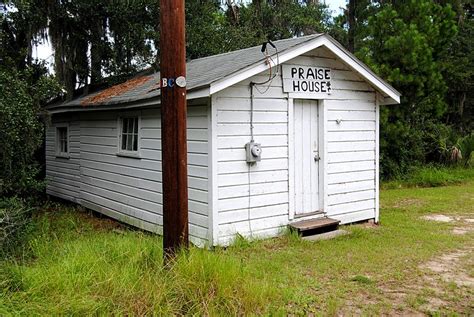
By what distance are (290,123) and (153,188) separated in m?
2.55

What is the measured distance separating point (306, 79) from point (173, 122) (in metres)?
3.73

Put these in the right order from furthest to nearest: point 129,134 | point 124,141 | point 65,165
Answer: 1. point 65,165
2. point 124,141
3. point 129,134

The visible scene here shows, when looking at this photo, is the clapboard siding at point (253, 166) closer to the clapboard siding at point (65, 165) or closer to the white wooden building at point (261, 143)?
the white wooden building at point (261, 143)

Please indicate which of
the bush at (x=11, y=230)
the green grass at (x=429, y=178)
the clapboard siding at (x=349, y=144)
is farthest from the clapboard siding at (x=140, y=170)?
the green grass at (x=429, y=178)

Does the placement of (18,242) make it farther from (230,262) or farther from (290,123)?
(290,123)

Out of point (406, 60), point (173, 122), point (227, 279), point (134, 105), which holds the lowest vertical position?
point (227, 279)

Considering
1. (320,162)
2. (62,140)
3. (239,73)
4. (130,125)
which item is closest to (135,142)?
(130,125)

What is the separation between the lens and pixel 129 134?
8.94m

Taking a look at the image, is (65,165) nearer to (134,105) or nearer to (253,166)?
(134,105)

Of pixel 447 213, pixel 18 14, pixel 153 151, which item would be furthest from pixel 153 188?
pixel 18 14

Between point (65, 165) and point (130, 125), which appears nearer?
point (130, 125)

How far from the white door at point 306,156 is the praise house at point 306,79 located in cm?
24

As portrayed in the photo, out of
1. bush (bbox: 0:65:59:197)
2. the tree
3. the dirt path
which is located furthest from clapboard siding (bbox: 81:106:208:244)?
the tree

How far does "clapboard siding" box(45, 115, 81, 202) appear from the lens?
37.2ft
